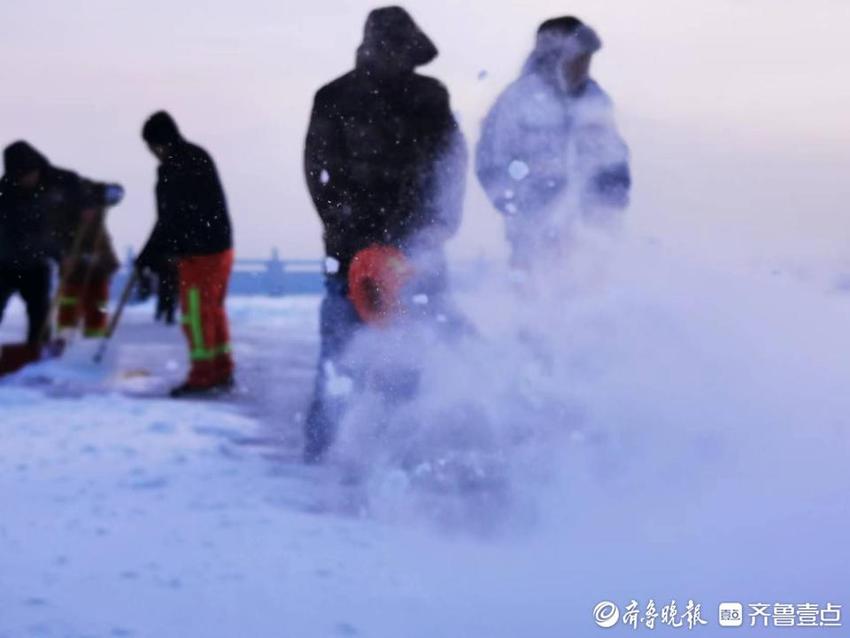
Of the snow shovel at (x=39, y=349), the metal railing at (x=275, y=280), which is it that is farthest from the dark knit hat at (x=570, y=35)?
the metal railing at (x=275, y=280)

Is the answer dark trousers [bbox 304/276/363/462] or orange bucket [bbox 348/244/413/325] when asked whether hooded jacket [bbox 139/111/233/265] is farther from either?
orange bucket [bbox 348/244/413/325]

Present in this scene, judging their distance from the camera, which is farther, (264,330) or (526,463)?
(264,330)

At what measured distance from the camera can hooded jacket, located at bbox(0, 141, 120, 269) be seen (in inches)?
311

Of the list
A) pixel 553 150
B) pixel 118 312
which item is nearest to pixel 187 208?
pixel 118 312

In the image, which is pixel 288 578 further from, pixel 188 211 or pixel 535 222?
pixel 188 211

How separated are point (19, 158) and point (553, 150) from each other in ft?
13.2

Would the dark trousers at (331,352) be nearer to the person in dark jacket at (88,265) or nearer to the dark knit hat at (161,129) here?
the dark knit hat at (161,129)

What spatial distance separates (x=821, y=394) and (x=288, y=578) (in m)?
3.36

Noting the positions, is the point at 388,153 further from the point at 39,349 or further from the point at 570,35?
the point at 39,349

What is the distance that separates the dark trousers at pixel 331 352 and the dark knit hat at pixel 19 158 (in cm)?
368

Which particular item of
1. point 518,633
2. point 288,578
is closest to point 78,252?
point 288,578

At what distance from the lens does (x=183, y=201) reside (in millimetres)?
6980

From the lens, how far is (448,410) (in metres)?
4.92

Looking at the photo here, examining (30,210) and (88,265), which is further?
(88,265)
